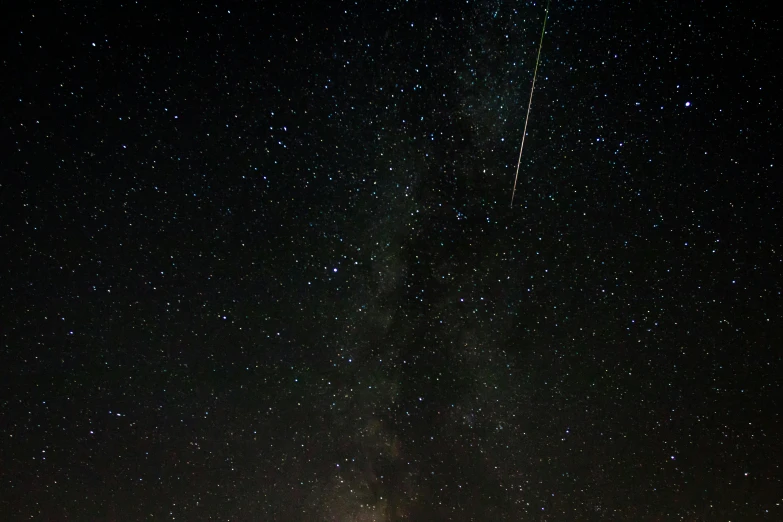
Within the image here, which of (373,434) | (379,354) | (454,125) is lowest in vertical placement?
(373,434)

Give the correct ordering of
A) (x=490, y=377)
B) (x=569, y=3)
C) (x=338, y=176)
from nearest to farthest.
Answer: (x=569, y=3), (x=338, y=176), (x=490, y=377)

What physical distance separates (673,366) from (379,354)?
2.57 ft

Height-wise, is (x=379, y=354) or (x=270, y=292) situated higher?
(x=270, y=292)

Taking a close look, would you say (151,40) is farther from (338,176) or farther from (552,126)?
(552,126)

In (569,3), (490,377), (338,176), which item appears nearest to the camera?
(569,3)

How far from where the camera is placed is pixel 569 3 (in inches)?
34.0

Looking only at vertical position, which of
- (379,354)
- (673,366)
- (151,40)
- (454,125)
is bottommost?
(673,366)

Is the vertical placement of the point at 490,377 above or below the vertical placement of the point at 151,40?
below

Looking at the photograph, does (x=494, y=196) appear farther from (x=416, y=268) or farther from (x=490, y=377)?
(x=490, y=377)

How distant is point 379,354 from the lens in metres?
1.12

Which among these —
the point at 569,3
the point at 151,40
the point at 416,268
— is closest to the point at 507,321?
the point at 416,268

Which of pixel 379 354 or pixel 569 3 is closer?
pixel 569 3

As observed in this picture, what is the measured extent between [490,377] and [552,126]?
26.8 inches

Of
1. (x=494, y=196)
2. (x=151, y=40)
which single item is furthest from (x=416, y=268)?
(x=151, y=40)
